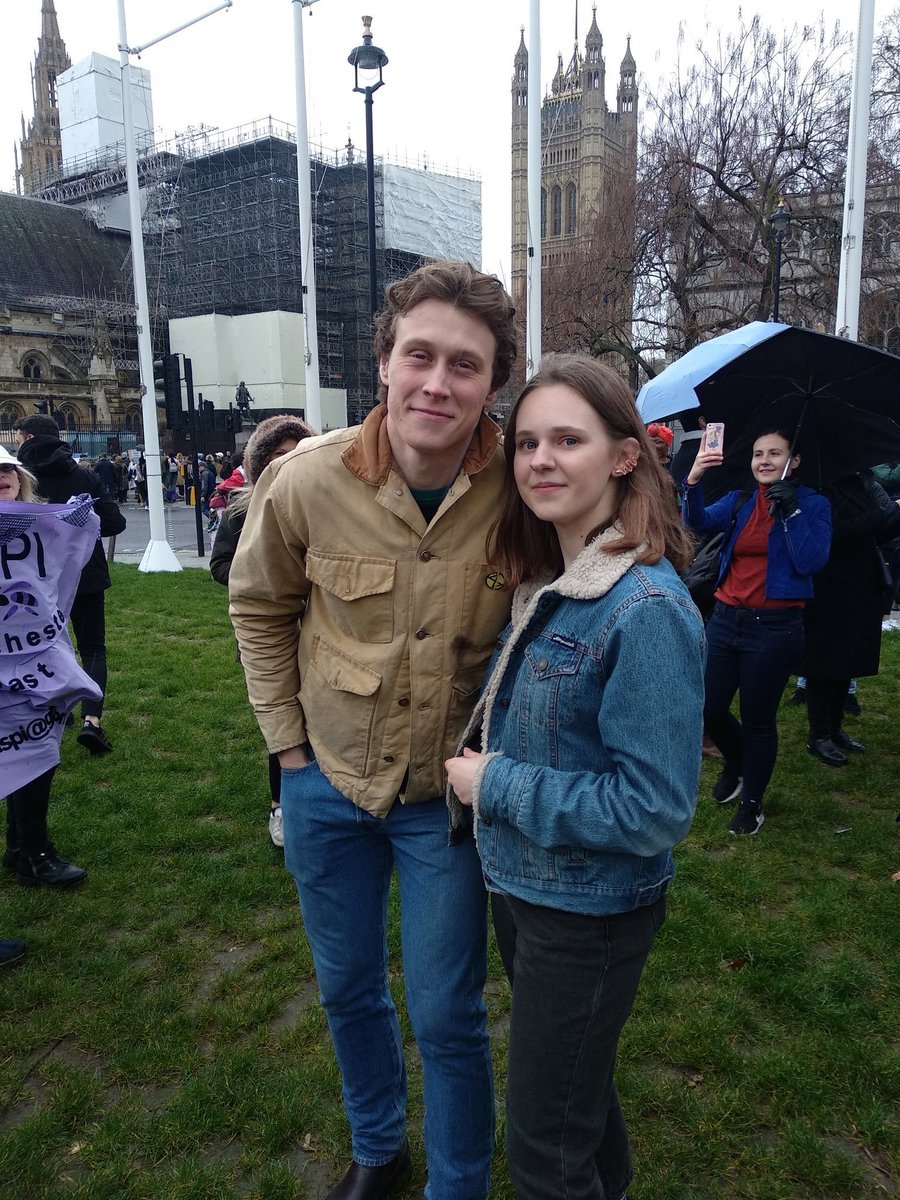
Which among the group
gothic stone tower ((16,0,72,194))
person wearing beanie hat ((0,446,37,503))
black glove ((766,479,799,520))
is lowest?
black glove ((766,479,799,520))

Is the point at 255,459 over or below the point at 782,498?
over

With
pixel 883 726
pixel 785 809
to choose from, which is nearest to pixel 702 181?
pixel 883 726

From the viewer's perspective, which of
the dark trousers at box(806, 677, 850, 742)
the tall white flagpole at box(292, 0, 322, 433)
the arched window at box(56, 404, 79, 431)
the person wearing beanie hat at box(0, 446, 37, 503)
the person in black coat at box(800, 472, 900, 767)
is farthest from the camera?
the arched window at box(56, 404, 79, 431)

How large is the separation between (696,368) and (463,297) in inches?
127

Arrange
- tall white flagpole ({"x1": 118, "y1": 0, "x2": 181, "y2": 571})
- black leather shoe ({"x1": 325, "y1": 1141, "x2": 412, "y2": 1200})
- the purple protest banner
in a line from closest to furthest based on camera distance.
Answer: black leather shoe ({"x1": 325, "y1": 1141, "x2": 412, "y2": 1200})
the purple protest banner
tall white flagpole ({"x1": 118, "y1": 0, "x2": 181, "y2": 571})

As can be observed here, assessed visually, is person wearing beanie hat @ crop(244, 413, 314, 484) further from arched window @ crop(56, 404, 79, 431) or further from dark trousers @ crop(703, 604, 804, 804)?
arched window @ crop(56, 404, 79, 431)

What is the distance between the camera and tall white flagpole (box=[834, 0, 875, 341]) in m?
8.69

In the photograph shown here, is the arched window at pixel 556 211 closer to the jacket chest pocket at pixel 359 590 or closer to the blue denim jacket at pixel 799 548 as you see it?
the blue denim jacket at pixel 799 548

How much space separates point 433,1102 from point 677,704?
3.90 ft

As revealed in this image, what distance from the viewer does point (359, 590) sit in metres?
1.96

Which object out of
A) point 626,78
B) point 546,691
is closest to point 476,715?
point 546,691

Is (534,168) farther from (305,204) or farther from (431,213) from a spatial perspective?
(431,213)

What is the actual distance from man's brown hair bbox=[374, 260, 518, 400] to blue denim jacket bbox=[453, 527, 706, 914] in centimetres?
55

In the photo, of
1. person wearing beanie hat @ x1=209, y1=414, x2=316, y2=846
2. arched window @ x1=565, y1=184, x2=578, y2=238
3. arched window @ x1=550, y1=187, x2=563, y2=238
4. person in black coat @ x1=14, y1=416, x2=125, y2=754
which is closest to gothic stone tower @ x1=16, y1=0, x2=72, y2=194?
arched window @ x1=550, y1=187, x2=563, y2=238
